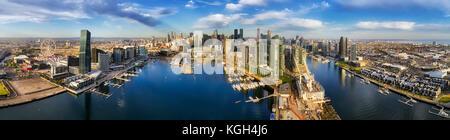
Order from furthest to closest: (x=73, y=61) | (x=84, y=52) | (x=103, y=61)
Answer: (x=103, y=61) < (x=73, y=61) < (x=84, y=52)

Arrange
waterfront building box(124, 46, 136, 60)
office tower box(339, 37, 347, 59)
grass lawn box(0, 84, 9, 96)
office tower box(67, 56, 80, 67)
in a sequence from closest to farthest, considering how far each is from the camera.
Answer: grass lawn box(0, 84, 9, 96) < office tower box(67, 56, 80, 67) < waterfront building box(124, 46, 136, 60) < office tower box(339, 37, 347, 59)

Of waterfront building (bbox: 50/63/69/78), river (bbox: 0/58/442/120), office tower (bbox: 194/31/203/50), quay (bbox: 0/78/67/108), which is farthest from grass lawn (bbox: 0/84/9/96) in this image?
office tower (bbox: 194/31/203/50)

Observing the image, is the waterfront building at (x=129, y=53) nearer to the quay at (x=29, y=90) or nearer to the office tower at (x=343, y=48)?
the quay at (x=29, y=90)

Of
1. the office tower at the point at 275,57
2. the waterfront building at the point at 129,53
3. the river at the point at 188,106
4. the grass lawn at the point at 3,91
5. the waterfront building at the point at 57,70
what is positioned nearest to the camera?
the river at the point at 188,106

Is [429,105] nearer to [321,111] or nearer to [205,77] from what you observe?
[321,111]

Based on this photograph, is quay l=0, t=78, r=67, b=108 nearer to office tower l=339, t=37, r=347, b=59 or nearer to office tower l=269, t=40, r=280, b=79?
office tower l=269, t=40, r=280, b=79

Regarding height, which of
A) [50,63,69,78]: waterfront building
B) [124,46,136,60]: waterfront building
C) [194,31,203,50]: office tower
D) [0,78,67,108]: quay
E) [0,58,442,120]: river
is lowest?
[0,58,442,120]: river

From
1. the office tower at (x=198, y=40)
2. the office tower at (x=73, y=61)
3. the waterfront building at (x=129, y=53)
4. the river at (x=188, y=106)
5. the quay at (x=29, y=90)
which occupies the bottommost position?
the river at (x=188, y=106)

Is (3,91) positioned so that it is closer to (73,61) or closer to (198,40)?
(73,61)

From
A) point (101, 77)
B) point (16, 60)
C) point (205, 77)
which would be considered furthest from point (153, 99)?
point (16, 60)

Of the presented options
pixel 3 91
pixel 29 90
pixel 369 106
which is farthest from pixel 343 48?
pixel 3 91

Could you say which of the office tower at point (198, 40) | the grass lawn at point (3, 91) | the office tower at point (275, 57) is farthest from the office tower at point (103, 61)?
the office tower at point (198, 40)
